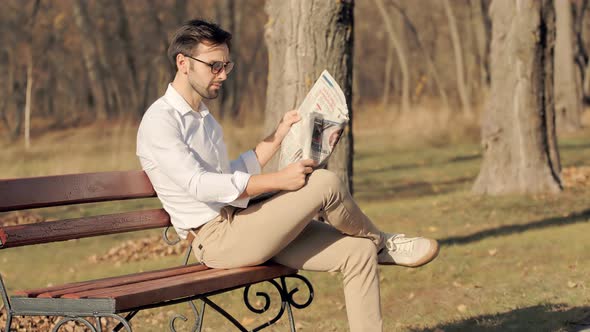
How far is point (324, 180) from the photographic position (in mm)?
4562

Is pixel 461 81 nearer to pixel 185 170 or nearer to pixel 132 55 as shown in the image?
pixel 132 55

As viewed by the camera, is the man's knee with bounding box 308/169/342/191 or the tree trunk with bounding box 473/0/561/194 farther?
the tree trunk with bounding box 473/0/561/194

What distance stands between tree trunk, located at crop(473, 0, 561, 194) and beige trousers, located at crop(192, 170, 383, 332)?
812 cm

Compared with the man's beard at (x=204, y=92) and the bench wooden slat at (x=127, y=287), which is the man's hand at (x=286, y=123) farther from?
the bench wooden slat at (x=127, y=287)

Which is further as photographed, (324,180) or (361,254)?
(361,254)

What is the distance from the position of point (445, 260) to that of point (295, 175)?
13.5 feet

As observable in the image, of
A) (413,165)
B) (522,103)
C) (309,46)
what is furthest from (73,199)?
(413,165)

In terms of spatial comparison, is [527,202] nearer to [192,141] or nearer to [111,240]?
[111,240]

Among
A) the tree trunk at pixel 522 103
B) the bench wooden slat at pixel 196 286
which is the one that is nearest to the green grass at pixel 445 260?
the tree trunk at pixel 522 103

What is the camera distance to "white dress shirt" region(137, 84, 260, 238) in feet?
15.0

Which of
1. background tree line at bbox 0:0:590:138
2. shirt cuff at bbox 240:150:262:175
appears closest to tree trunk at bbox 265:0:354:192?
shirt cuff at bbox 240:150:262:175

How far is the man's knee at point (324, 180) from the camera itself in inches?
179

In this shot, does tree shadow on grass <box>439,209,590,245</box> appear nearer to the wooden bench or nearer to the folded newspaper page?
the wooden bench

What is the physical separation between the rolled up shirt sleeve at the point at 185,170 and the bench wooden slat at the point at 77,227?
41 cm
